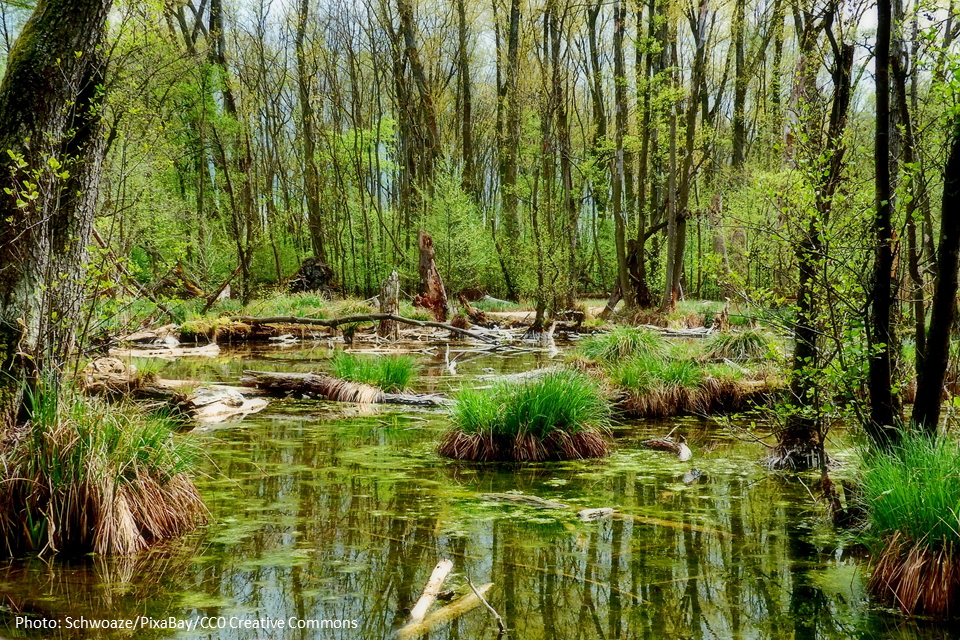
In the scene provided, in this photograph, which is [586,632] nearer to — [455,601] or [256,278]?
[455,601]

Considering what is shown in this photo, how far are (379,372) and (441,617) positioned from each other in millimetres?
6988

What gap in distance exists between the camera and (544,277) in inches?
712

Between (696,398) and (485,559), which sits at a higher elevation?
(696,398)

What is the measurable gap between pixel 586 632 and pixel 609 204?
107ft

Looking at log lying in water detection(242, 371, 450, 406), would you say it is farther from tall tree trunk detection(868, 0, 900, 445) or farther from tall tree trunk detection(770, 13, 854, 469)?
tall tree trunk detection(868, 0, 900, 445)

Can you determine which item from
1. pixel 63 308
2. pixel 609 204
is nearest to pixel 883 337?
pixel 63 308

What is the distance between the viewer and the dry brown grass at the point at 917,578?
3314mm

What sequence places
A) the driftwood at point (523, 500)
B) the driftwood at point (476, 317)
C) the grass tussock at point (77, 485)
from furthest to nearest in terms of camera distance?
the driftwood at point (476, 317) < the driftwood at point (523, 500) < the grass tussock at point (77, 485)

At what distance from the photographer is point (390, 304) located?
1723 centimetres

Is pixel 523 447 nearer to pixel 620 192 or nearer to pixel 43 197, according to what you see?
pixel 43 197

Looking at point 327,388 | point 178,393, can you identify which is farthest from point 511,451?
point 178,393

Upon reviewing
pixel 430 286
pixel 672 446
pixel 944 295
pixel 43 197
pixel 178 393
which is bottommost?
pixel 672 446

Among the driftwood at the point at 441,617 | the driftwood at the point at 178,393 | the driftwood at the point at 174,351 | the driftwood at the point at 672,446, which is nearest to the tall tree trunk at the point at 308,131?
the driftwood at the point at 174,351

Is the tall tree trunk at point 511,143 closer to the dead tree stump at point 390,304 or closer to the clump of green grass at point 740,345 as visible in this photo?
the dead tree stump at point 390,304
